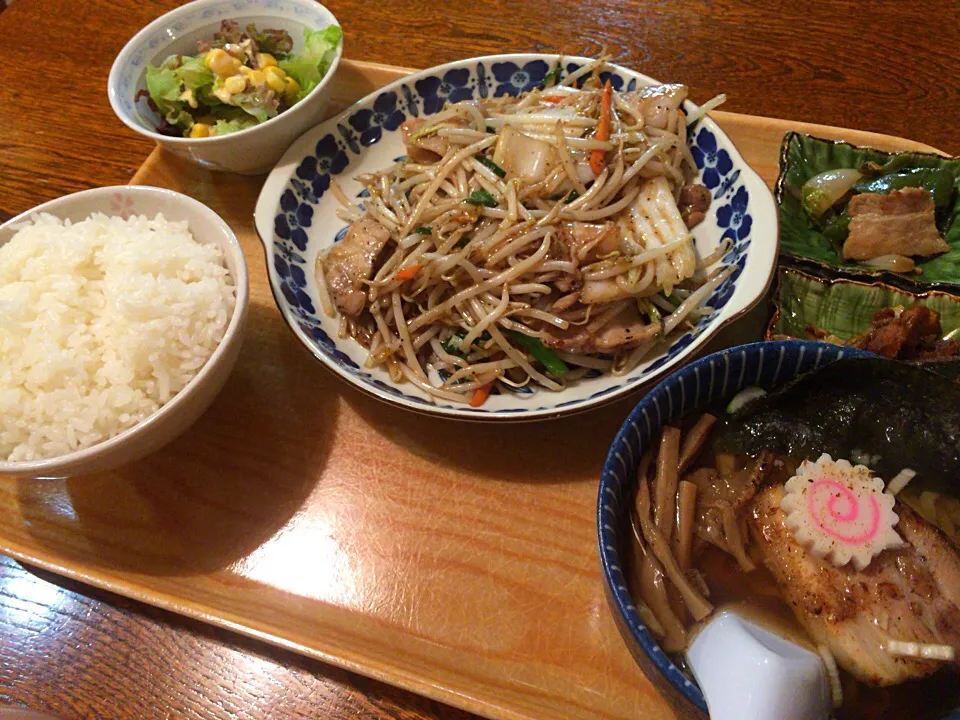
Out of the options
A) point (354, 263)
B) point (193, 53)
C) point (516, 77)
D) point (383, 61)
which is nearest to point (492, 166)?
point (354, 263)

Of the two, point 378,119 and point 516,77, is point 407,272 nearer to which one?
point 378,119

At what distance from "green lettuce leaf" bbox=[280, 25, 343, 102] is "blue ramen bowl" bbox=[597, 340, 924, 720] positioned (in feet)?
5.81

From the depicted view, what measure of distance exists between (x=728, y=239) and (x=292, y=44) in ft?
6.05

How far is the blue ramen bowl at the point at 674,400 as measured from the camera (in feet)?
3.93

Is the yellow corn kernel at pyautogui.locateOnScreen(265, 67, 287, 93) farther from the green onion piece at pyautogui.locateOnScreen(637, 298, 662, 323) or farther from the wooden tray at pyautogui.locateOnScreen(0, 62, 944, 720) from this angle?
the green onion piece at pyautogui.locateOnScreen(637, 298, 662, 323)

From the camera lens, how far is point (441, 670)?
1381 millimetres

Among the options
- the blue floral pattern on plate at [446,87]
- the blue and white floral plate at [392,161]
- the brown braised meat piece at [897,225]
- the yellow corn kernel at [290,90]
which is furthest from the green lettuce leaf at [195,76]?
the brown braised meat piece at [897,225]

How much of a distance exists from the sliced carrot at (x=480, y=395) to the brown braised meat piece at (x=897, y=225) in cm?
126

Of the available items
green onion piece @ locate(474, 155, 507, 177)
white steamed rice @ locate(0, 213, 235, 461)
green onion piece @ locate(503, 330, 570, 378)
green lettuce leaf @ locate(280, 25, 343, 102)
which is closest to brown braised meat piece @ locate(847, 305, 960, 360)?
green onion piece @ locate(503, 330, 570, 378)

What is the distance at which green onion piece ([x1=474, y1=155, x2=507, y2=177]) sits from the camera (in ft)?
6.20

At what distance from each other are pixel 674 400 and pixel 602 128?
0.94 metres

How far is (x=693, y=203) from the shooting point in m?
1.95

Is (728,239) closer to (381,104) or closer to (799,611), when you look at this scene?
(799,611)

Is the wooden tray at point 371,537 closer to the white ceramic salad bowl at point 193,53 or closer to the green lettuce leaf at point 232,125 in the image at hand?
the white ceramic salad bowl at point 193,53
